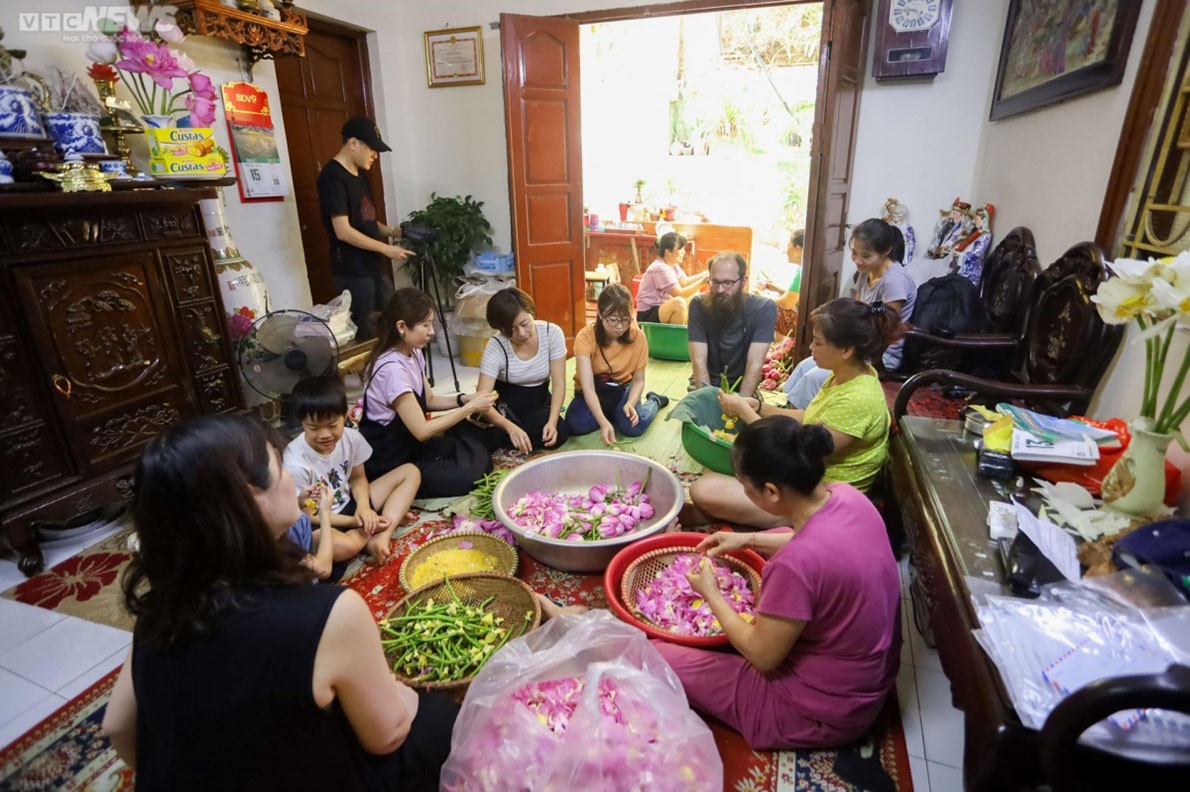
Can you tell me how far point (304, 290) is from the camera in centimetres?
386

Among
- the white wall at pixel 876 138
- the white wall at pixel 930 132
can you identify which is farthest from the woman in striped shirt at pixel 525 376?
the white wall at pixel 930 132

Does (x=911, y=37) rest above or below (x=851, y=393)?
above

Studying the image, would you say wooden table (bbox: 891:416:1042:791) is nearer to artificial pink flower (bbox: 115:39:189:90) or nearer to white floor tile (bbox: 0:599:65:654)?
white floor tile (bbox: 0:599:65:654)

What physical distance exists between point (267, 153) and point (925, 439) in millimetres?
3627

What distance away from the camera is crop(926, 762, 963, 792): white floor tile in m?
1.37

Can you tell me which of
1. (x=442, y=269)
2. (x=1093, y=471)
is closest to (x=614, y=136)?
(x=442, y=269)

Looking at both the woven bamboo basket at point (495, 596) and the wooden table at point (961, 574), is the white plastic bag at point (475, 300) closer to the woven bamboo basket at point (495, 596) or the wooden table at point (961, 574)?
the woven bamboo basket at point (495, 596)

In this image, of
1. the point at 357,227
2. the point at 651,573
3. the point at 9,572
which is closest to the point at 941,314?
the point at 651,573

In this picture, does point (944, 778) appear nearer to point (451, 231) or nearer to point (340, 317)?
point (340, 317)

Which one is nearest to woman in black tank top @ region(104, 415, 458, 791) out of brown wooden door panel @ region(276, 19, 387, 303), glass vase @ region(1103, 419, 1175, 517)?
glass vase @ region(1103, 419, 1175, 517)

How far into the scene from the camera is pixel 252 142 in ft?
11.1

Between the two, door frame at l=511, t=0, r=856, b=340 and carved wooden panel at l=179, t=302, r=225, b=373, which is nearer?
carved wooden panel at l=179, t=302, r=225, b=373

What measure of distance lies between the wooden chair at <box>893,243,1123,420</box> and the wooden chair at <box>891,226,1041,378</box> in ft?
0.59

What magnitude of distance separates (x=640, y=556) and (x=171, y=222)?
→ 7.67ft
